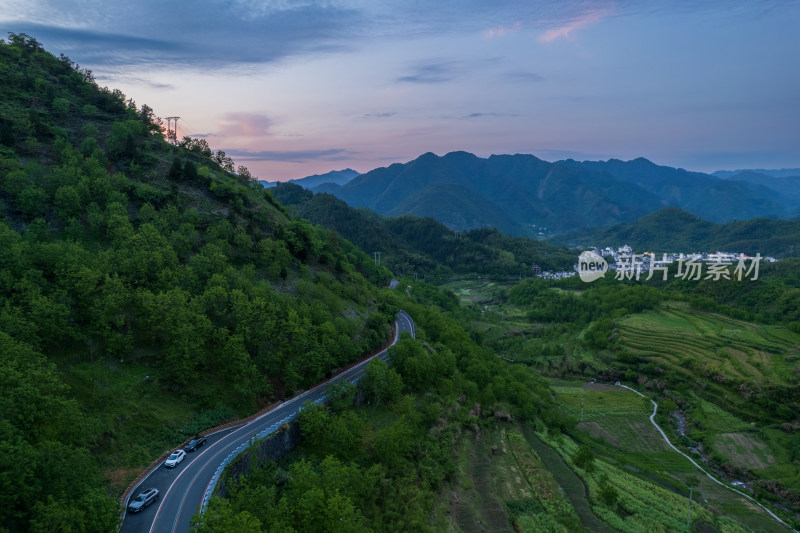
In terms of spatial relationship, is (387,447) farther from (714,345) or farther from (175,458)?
(714,345)

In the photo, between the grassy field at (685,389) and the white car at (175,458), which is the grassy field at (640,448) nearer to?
the grassy field at (685,389)

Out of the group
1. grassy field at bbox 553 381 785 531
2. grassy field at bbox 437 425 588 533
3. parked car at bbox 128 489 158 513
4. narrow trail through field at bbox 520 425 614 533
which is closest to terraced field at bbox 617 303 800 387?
grassy field at bbox 553 381 785 531

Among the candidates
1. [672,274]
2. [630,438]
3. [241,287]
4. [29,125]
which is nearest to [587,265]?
[672,274]

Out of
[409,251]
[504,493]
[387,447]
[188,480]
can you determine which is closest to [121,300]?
[188,480]

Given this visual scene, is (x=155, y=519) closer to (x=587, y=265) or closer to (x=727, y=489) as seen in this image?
(x=727, y=489)

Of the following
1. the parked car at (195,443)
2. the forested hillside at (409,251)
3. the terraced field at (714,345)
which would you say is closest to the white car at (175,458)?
the parked car at (195,443)

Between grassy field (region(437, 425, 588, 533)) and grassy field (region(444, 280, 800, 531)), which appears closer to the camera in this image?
grassy field (region(437, 425, 588, 533))

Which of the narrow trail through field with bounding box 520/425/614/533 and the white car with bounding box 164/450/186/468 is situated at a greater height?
the white car with bounding box 164/450/186/468

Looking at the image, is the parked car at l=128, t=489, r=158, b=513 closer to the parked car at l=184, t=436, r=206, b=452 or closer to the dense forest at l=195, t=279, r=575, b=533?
the dense forest at l=195, t=279, r=575, b=533
